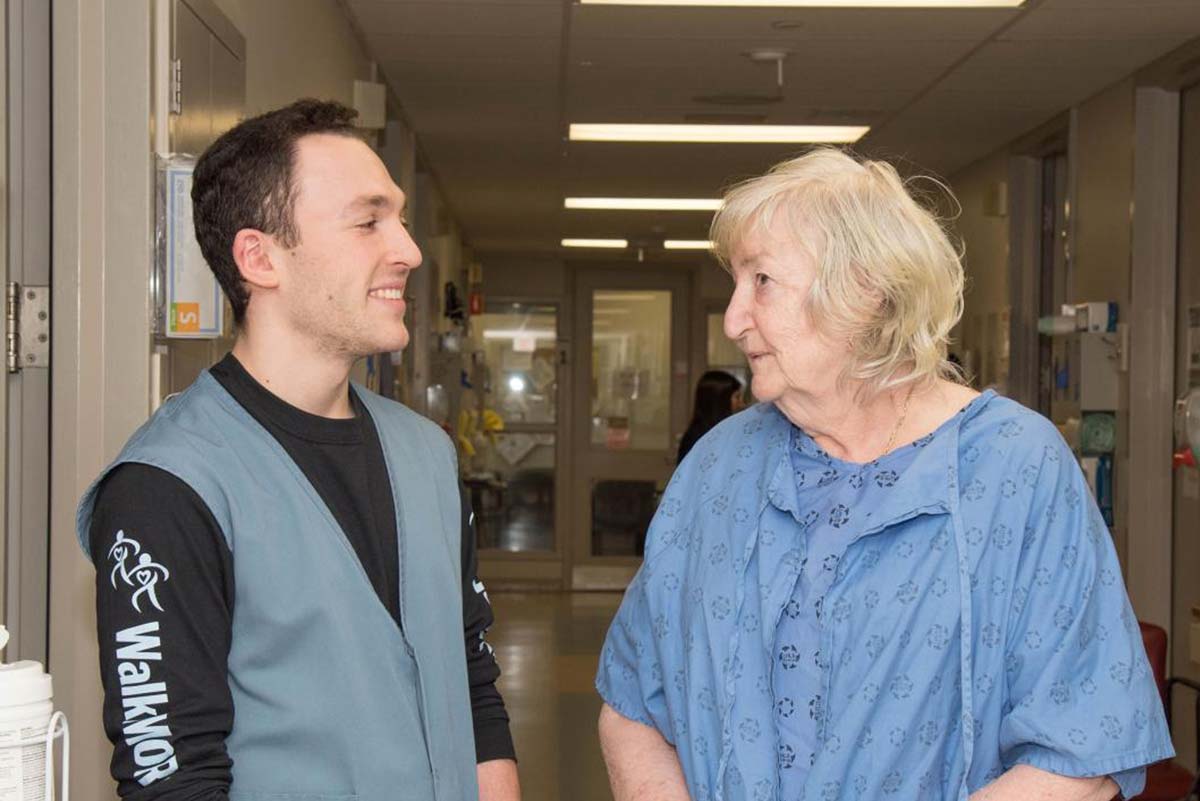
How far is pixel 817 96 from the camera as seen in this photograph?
5836mm

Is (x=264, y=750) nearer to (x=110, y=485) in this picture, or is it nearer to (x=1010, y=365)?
(x=110, y=485)

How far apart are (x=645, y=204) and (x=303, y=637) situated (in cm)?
738

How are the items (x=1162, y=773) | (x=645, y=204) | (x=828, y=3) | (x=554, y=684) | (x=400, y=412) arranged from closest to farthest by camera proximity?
(x=400, y=412)
(x=1162, y=773)
(x=828, y=3)
(x=554, y=684)
(x=645, y=204)

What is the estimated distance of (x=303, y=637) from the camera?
63.4 inches

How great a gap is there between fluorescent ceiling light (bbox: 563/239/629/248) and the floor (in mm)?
2634

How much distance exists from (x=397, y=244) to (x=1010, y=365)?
5598 millimetres

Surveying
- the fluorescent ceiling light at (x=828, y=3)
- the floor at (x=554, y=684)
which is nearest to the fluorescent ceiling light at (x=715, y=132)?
the fluorescent ceiling light at (x=828, y=3)

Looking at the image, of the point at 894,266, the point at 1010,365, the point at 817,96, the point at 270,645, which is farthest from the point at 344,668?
the point at 1010,365

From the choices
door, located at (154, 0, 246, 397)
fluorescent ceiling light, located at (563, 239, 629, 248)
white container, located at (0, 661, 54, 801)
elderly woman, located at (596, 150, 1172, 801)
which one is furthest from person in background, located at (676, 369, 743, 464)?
white container, located at (0, 661, 54, 801)

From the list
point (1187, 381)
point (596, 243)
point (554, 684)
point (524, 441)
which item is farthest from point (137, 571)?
point (524, 441)

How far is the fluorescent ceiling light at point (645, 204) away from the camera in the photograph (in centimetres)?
862

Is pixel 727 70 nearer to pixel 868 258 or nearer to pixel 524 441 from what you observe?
pixel 868 258

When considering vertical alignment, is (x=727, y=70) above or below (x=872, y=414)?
above

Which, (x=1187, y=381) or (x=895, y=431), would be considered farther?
(x=1187, y=381)
